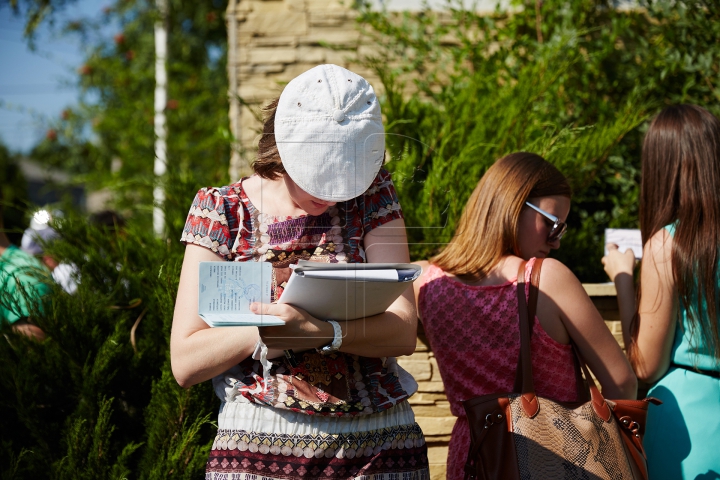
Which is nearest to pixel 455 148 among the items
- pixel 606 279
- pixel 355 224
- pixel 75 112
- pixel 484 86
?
pixel 484 86

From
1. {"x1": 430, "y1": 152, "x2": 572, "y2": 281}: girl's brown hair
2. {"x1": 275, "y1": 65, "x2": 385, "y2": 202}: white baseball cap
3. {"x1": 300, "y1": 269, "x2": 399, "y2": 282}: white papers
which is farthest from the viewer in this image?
{"x1": 430, "y1": 152, "x2": 572, "y2": 281}: girl's brown hair

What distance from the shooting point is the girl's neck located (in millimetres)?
1628

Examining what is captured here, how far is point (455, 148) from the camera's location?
3299 mm

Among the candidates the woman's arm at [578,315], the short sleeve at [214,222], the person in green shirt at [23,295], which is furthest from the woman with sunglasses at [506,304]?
the person in green shirt at [23,295]

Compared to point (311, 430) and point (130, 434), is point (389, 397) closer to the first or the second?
point (311, 430)

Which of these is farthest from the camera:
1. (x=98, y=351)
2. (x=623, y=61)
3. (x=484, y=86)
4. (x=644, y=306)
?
(x=623, y=61)

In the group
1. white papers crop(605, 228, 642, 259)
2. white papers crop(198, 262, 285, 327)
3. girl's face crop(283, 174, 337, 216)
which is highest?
girl's face crop(283, 174, 337, 216)

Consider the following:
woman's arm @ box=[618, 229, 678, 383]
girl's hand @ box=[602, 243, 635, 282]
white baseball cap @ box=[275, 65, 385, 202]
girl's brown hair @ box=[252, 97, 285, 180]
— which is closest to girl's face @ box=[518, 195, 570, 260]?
woman's arm @ box=[618, 229, 678, 383]

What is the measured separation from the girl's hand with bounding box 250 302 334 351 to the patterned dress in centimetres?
17

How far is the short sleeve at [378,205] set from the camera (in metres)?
1.66

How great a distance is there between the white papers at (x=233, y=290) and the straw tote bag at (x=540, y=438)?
70cm

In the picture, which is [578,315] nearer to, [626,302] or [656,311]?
[656,311]

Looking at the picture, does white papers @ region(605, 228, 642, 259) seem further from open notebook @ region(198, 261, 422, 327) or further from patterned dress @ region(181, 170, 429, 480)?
open notebook @ region(198, 261, 422, 327)

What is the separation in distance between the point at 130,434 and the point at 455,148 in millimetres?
1957
